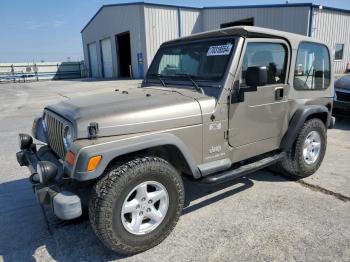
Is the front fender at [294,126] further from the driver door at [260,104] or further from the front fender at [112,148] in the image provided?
the front fender at [112,148]

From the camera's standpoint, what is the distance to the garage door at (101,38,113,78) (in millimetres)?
29270

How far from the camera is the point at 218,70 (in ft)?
10.8

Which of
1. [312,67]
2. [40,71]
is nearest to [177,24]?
[312,67]

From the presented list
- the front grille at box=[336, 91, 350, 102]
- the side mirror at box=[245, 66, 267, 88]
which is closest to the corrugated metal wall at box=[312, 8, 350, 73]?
the front grille at box=[336, 91, 350, 102]

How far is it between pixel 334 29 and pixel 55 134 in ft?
68.5

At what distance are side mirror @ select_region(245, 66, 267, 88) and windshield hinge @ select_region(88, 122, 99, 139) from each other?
160cm

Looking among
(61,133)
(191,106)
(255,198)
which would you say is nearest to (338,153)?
(255,198)

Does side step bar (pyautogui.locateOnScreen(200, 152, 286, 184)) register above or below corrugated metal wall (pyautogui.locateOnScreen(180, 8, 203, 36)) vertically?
below

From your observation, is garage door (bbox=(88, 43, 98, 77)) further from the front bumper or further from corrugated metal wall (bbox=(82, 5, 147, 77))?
the front bumper

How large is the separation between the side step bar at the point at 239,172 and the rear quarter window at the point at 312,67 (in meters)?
0.99

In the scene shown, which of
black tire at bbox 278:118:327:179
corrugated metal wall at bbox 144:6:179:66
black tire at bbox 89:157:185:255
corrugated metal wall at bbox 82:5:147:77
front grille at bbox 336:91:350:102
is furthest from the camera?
corrugated metal wall at bbox 82:5:147:77

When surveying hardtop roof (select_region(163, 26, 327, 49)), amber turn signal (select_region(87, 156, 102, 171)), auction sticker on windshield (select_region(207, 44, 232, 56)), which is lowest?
amber turn signal (select_region(87, 156, 102, 171))

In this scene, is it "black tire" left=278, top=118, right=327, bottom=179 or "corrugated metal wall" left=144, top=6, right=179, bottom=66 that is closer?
"black tire" left=278, top=118, right=327, bottom=179

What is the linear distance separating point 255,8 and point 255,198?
18.3 meters
